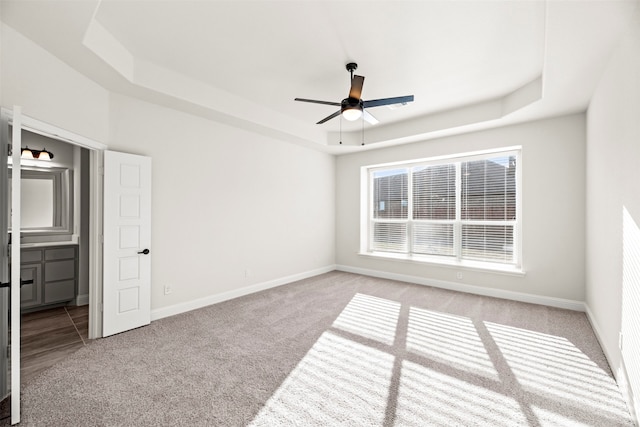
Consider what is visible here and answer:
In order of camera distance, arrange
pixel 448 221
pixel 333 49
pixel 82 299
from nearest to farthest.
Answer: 1. pixel 333 49
2. pixel 82 299
3. pixel 448 221

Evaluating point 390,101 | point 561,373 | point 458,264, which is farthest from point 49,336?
point 458,264

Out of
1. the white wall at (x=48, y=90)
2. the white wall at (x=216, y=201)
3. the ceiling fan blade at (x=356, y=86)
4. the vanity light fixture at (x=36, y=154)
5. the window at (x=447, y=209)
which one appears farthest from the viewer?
the window at (x=447, y=209)

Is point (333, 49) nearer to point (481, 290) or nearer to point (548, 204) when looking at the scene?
point (548, 204)

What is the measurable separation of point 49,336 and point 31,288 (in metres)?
1.12

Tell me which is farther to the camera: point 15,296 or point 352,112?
point 352,112

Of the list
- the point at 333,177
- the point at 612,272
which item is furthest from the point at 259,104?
the point at 612,272

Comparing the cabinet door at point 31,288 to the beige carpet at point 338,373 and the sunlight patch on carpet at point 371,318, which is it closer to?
the beige carpet at point 338,373

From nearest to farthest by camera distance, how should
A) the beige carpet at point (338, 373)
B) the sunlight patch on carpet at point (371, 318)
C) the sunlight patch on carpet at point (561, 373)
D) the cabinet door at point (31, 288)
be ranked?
the beige carpet at point (338, 373) < the sunlight patch on carpet at point (561, 373) < the sunlight patch on carpet at point (371, 318) < the cabinet door at point (31, 288)

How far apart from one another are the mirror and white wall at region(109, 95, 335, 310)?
1.79 m

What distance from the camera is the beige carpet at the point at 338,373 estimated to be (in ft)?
6.22

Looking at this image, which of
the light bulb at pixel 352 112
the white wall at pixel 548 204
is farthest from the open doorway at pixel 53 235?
the white wall at pixel 548 204

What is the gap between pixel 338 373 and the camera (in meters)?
2.37

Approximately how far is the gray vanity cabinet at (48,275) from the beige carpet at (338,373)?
1.76 meters

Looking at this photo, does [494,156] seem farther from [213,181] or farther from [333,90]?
[213,181]
